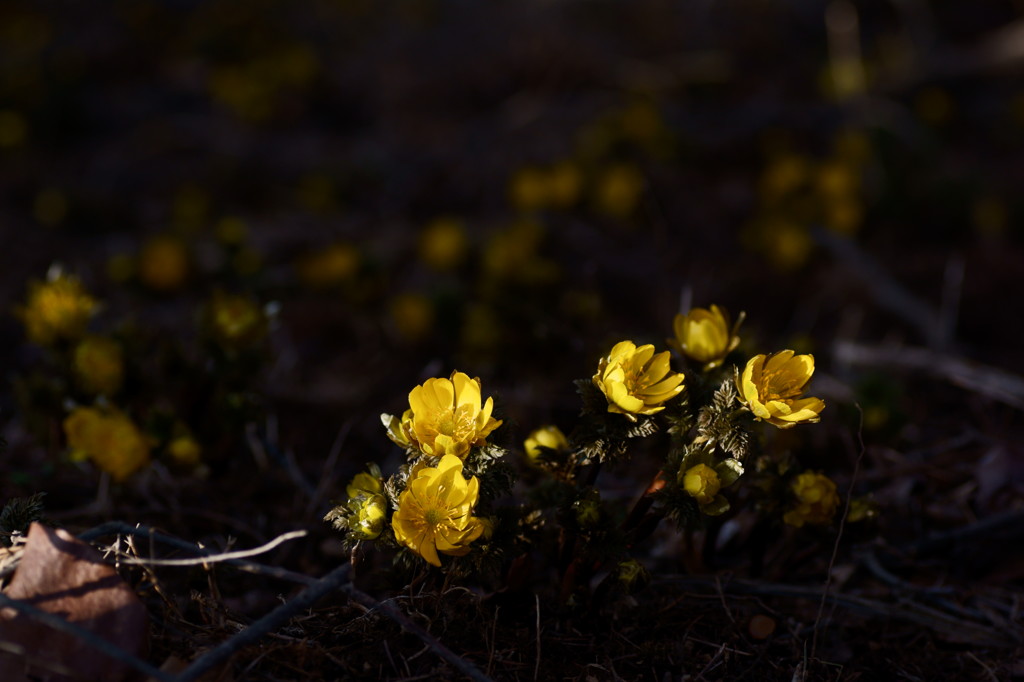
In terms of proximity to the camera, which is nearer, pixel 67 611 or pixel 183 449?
pixel 67 611

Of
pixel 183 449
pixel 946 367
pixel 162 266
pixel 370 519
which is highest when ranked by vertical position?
pixel 370 519

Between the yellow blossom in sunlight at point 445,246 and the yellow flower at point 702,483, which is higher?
the yellow flower at point 702,483

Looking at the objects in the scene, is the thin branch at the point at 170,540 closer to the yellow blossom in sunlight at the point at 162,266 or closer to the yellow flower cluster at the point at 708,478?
the yellow flower cluster at the point at 708,478

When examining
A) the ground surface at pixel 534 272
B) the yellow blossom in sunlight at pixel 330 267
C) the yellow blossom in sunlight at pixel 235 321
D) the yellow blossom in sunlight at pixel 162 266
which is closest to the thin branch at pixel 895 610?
the ground surface at pixel 534 272

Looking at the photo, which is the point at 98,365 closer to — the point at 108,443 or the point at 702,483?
the point at 108,443

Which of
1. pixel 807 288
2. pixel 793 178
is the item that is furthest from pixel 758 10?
pixel 807 288

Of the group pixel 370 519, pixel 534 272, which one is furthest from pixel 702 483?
pixel 534 272
